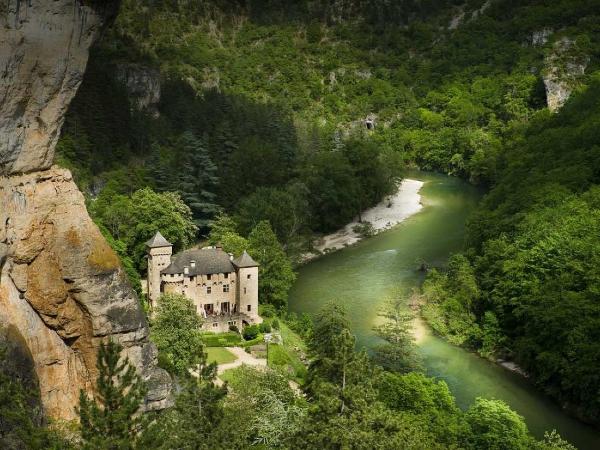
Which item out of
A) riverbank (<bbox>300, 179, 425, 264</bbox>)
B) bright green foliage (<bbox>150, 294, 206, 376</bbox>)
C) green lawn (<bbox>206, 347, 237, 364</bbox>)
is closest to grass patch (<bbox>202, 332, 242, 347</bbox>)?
green lawn (<bbox>206, 347, 237, 364</bbox>)

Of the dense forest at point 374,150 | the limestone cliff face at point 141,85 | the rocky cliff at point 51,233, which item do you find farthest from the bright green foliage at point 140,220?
the rocky cliff at point 51,233

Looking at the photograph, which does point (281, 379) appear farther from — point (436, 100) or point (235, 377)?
point (436, 100)

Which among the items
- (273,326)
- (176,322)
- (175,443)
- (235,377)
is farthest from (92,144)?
(175,443)

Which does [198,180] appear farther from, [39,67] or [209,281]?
[39,67]

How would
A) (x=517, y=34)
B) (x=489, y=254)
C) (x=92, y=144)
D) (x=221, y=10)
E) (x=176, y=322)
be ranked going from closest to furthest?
(x=176, y=322), (x=489, y=254), (x=92, y=144), (x=517, y=34), (x=221, y=10)

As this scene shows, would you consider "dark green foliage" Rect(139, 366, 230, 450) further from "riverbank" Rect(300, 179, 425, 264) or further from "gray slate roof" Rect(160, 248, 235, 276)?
"riverbank" Rect(300, 179, 425, 264)

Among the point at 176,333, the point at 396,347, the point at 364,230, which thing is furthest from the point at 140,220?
the point at 396,347

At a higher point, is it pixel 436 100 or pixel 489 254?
pixel 436 100

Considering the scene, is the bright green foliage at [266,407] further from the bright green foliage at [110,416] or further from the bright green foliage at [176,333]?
the bright green foliage at [110,416]
